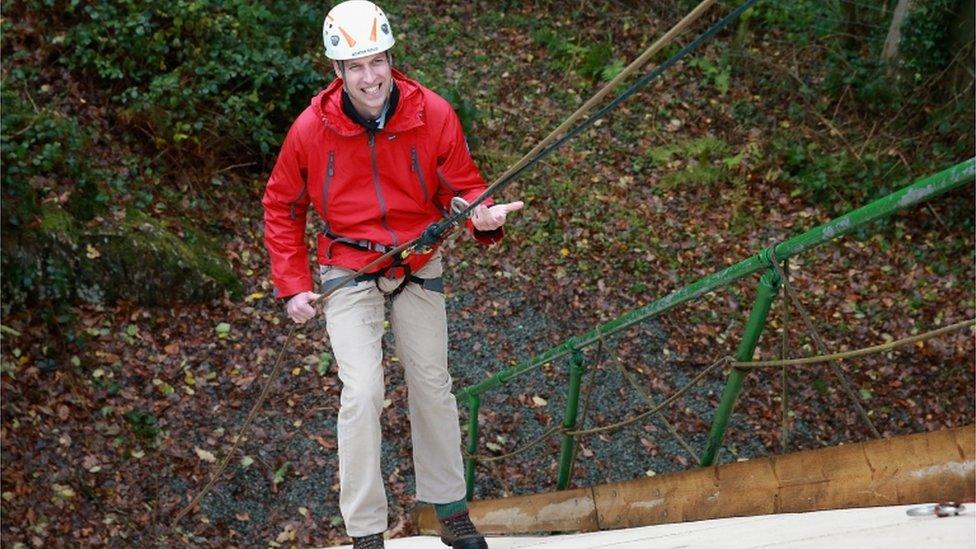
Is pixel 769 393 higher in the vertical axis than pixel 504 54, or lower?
lower

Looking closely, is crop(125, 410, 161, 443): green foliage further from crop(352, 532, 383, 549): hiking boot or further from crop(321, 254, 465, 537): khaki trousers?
crop(352, 532, 383, 549): hiking boot

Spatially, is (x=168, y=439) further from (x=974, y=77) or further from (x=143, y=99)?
(x=974, y=77)

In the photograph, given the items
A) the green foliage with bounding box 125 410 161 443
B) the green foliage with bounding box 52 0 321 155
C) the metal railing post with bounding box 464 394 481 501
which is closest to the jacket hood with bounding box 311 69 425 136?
the metal railing post with bounding box 464 394 481 501

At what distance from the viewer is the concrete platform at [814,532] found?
98.9 inches

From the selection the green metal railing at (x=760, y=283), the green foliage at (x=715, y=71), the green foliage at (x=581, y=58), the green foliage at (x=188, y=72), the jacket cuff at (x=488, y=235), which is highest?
the green foliage at (x=581, y=58)

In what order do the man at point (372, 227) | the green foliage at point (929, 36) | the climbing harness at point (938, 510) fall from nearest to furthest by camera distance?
1. the climbing harness at point (938, 510)
2. the man at point (372, 227)
3. the green foliage at point (929, 36)

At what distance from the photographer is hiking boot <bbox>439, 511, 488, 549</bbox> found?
14.6 ft

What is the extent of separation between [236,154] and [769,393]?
540 cm

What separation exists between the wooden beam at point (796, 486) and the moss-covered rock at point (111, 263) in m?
4.64

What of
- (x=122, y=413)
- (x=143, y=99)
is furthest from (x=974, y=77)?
(x=122, y=413)

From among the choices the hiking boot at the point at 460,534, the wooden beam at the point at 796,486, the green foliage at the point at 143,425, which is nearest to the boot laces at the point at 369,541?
the hiking boot at the point at 460,534

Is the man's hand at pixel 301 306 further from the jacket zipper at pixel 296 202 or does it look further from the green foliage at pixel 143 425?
the green foliage at pixel 143 425

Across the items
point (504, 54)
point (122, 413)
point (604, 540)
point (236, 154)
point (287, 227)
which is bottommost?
point (604, 540)

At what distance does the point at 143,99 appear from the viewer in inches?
388
